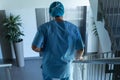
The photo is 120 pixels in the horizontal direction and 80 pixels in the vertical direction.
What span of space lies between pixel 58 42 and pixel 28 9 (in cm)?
287

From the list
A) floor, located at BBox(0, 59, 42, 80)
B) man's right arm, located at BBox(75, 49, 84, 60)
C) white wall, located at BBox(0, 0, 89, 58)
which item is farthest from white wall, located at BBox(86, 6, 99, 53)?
man's right arm, located at BBox(75, 49, 84, 60)

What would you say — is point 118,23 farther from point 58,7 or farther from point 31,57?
point 31,57

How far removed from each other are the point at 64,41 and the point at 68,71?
42 cm

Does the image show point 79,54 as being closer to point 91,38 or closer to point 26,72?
point 26,72

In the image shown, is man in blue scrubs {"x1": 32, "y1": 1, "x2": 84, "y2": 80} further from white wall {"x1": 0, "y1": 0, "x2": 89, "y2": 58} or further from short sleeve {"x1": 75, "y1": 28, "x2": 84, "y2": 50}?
white wall {"x1": 0, "y1": 0, "x2": 89, "y2": 58}

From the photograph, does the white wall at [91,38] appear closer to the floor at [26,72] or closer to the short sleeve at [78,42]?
the floor at [26,72]

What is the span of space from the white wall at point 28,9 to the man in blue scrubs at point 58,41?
2145 mm

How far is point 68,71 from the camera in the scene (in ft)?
8.07

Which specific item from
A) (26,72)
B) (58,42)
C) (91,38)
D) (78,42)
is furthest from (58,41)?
(91,38)

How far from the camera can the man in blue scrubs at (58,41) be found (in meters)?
2.27

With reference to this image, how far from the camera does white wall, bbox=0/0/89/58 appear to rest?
4.38m

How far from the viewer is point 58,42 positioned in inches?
89.4

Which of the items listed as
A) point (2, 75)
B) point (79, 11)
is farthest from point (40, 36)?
point (79, 11)

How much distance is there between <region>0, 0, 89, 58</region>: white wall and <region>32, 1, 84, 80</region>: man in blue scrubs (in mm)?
2145
